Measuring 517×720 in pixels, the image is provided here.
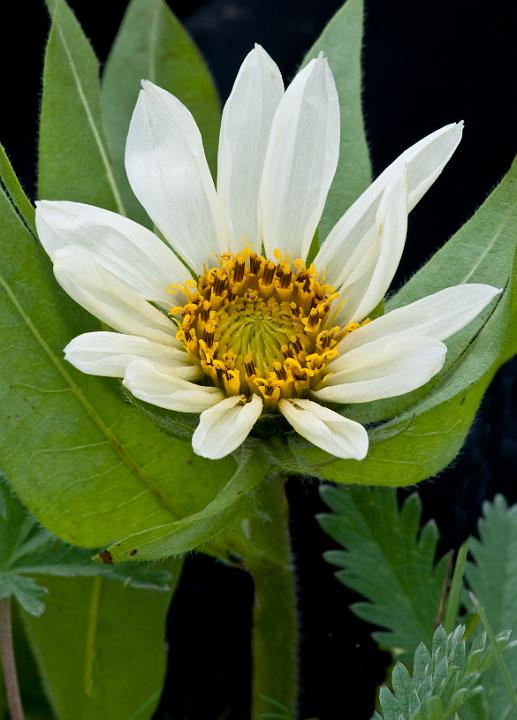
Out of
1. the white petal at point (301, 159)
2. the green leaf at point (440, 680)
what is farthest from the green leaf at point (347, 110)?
the green leaf at point (440, 680)

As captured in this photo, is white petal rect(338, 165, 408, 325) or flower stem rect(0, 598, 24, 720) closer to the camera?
white petal rect(338, 165, 408, 325)

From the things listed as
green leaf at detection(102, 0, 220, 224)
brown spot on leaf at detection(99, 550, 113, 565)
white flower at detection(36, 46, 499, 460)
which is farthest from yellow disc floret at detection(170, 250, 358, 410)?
green leaf at detection(102, 0, 220, 224)

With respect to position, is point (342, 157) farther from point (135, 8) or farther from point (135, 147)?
point (135, 8)

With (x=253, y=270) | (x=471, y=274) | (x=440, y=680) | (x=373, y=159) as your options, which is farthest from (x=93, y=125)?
(x=373, y=159)

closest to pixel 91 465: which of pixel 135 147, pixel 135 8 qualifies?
pixel 135 147

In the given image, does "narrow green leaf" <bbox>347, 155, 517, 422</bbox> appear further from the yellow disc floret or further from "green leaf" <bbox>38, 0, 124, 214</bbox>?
"green leaf" <bbox>38, 0, 124, 214</bbox>

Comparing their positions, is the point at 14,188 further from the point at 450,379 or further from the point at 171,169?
the point at 450,379

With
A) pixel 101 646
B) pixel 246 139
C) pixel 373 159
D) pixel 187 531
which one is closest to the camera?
pixel 187 531
